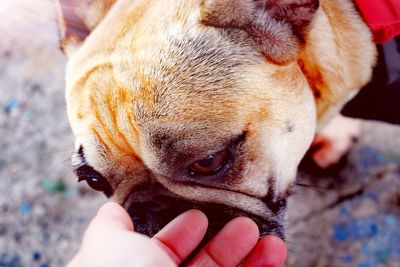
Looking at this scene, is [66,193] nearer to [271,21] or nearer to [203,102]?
[203,102]

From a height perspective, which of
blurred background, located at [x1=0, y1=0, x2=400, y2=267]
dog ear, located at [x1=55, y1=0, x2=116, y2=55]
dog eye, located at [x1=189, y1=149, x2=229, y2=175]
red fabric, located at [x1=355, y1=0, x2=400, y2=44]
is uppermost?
red fabric, located at [x1=355, y1=0, x2=400, y2=44]

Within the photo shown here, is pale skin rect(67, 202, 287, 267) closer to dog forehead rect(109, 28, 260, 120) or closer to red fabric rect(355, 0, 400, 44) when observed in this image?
dog forehead rect(109, 28, 260, 120)

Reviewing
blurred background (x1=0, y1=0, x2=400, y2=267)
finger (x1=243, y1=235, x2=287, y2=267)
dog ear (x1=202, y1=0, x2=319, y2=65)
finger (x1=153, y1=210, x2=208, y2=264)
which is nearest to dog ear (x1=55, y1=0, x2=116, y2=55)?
blurred background (x1=0, y1=0, x2=400, y2=267)

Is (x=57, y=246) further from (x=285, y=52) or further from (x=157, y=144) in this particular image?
(x=285, y=52)

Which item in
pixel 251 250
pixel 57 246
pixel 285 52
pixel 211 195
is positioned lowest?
pixel 57 246

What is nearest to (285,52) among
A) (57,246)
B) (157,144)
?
(157,144)

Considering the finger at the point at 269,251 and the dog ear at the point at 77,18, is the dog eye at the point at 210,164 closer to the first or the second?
the finger at the point at 269,251

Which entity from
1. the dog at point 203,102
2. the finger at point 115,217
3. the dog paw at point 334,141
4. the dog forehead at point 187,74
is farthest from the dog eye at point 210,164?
the dog paw at point 334,141
